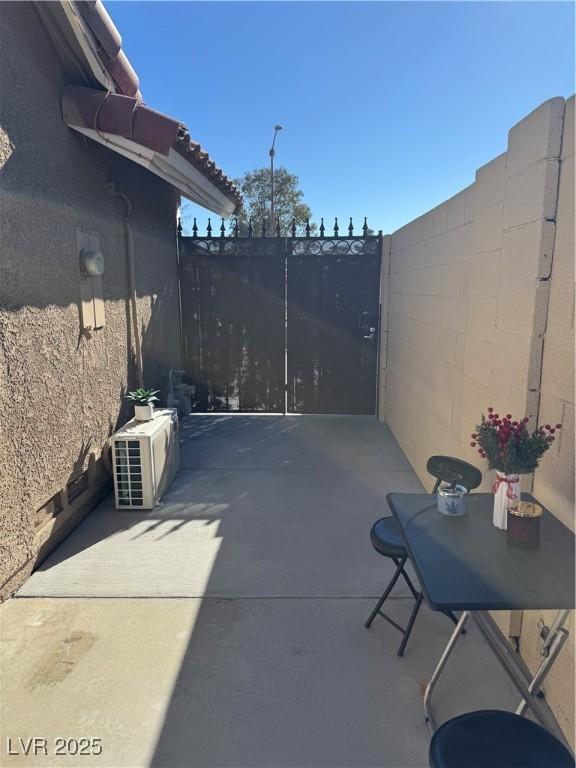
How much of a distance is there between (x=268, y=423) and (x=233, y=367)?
982 millimetres

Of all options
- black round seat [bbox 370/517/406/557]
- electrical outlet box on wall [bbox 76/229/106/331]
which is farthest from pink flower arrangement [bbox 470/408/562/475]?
electrical outlet box on wall [bbox 76/229/106/331]

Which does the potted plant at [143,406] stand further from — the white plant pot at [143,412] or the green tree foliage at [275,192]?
the green tree foliage at [275,192]

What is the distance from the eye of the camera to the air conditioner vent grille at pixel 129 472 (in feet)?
13.5

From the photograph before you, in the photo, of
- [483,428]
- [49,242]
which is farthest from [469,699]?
[49,242]

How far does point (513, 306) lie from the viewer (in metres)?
2.56

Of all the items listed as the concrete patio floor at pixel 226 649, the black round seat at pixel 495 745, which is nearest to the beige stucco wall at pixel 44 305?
the concrete patio floor at pixel 226 649

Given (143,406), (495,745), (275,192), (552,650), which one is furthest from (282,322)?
(275,192)

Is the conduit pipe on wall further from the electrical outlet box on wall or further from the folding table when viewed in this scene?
the folding table

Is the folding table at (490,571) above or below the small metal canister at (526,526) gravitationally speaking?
below

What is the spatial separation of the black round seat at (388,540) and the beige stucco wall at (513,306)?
2.16 ft

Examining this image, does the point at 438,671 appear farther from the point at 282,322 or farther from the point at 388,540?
the point at 282,322

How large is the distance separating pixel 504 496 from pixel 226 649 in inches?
62.8

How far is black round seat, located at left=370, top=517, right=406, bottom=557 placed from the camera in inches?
100.0

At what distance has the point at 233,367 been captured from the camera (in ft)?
23.8
